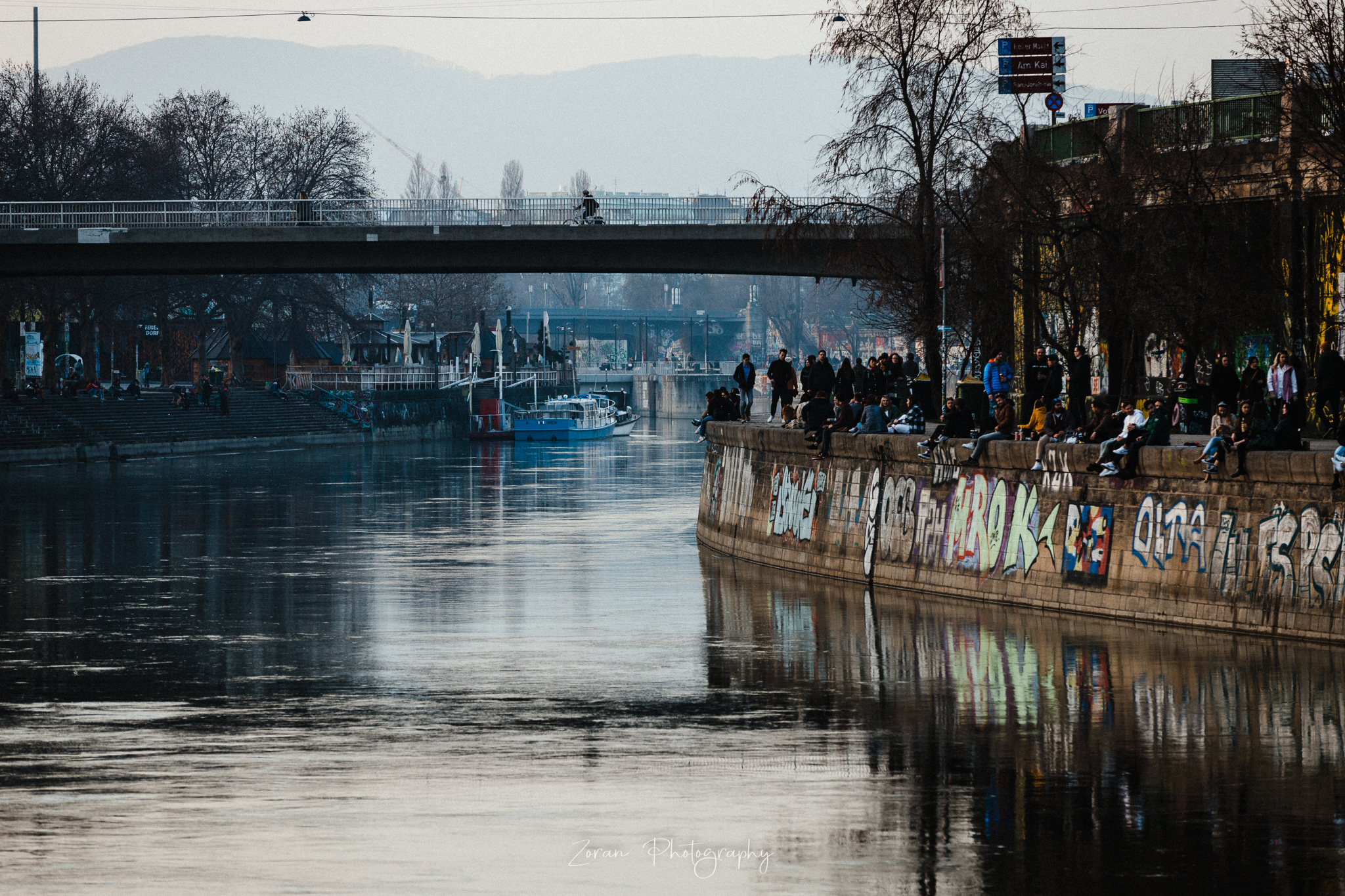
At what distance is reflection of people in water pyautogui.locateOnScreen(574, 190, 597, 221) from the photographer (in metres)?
61.8

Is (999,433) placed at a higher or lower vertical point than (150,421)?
higher

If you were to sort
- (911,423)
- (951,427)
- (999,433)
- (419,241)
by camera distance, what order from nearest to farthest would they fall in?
(999,433)
(951,427)
(911,423)
(419,241)

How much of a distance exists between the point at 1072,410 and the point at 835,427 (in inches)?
273

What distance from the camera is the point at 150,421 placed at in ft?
309

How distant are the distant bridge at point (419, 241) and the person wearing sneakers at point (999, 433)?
27.8 metres

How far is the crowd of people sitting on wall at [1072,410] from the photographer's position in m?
25.2

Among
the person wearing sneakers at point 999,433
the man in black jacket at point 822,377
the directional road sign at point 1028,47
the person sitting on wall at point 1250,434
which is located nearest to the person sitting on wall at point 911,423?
the person wearing sneakers at point 999,433

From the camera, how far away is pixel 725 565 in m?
39.9

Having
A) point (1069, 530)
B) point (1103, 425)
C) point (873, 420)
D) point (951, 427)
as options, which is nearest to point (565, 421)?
point (873, 420)

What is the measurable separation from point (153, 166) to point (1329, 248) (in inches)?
2798

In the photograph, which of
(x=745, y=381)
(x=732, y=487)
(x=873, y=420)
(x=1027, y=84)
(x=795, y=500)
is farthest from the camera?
(x=745, y=381)

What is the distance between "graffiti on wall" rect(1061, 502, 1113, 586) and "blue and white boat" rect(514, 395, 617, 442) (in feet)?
312

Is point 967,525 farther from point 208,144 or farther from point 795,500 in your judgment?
point 208,144

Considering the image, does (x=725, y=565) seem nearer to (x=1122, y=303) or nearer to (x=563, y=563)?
(x=563, y=563)
